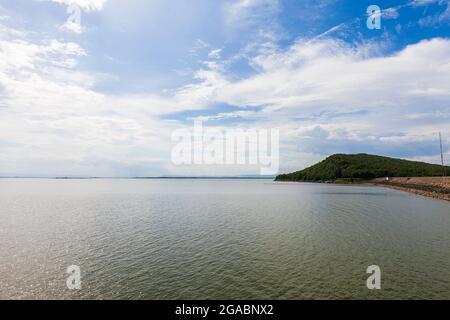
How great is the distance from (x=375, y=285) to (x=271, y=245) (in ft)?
45.3

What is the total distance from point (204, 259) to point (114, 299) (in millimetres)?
10603

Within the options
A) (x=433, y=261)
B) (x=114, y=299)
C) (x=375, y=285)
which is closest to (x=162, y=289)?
(x=114, y=299)

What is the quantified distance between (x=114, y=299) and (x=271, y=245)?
64.4 ft

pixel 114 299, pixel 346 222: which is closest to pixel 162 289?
pixel 114 299

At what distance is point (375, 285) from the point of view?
22.3 meters

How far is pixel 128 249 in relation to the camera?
3312 cm
